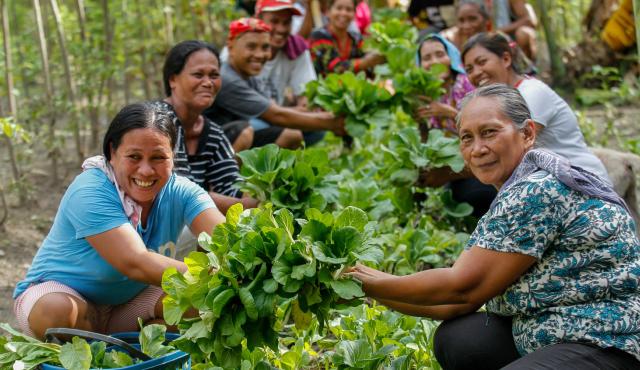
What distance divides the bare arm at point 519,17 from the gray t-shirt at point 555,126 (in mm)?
3794

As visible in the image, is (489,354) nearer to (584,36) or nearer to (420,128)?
(420,128)

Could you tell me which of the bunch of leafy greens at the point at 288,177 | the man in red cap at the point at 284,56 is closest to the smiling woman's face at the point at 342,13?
the man in red cap at the point at 284,56

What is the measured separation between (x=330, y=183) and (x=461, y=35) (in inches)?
126

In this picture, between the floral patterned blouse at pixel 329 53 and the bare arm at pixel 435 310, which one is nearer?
the bare arm at pixel 435 310

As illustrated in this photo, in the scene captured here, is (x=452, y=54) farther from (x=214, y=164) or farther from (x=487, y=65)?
(x=214, y=164)

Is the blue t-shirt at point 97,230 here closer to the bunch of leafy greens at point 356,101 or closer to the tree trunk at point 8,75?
the bunch of leafy greens at point 356,101

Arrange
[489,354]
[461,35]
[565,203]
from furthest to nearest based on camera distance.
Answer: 1. [461,35]
2. [489,354]
3. [565,203]

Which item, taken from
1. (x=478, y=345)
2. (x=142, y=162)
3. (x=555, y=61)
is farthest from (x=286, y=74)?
(x=555, y=61)

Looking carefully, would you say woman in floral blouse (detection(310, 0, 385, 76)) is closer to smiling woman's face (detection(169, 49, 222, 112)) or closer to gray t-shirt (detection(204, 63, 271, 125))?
gray t-shirt (detection(204, 63, 271, 125))

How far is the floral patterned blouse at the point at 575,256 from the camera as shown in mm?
2709

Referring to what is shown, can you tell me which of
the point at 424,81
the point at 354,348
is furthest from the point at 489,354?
the point at 424,81

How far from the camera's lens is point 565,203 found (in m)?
2.72

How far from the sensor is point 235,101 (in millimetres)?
5617

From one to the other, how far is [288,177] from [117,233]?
3.59 feet
